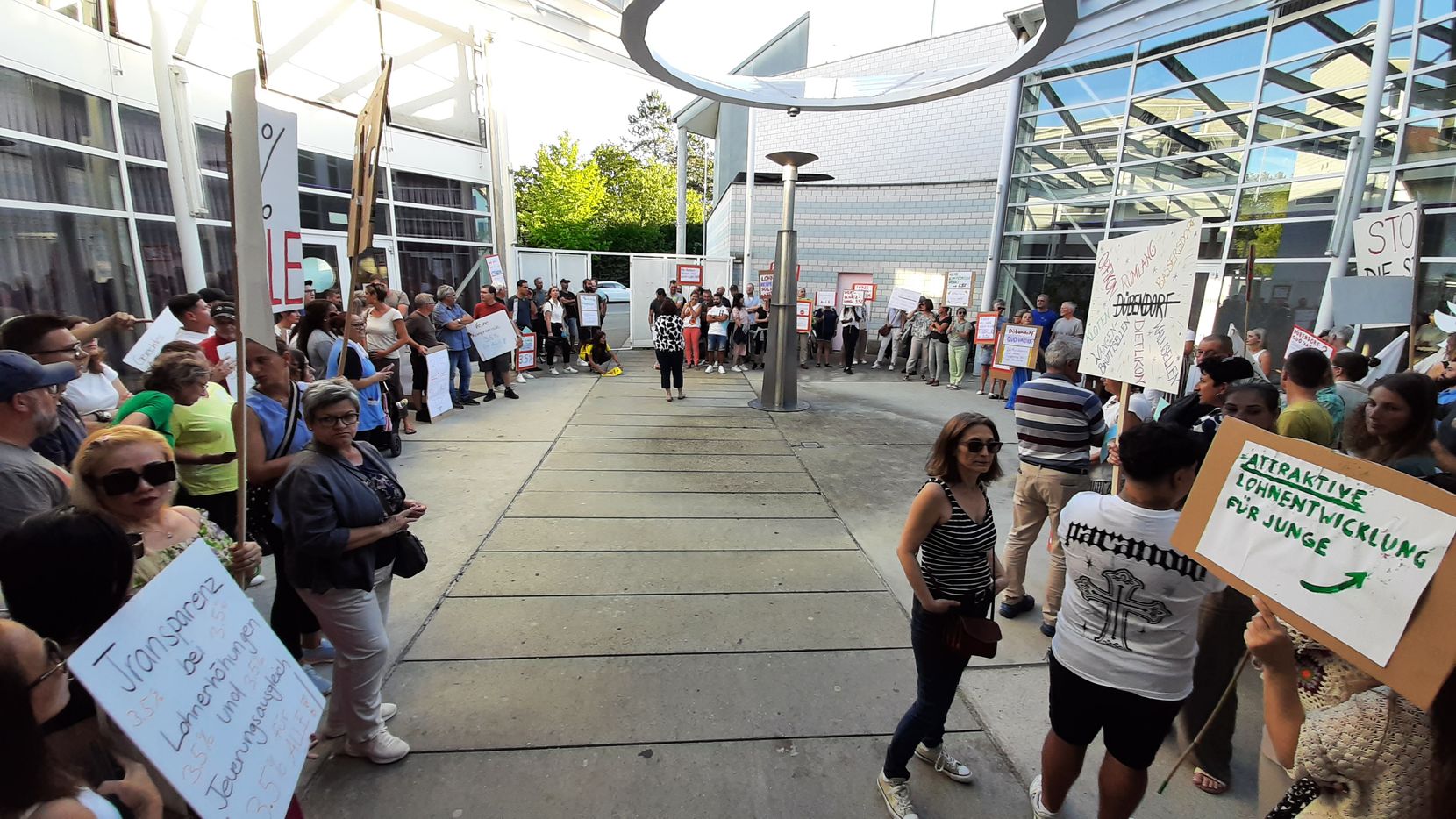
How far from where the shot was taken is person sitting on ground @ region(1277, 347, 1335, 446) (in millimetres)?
3275

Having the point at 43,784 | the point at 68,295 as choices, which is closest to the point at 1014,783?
the point at 43,784

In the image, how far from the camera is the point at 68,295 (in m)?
6.54

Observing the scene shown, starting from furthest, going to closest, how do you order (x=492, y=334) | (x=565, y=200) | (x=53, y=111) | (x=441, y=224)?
1. (x=565, y=200)
2. (x=441, y=224)
3. (x=492, y=334)
4. (x=53, y=111)

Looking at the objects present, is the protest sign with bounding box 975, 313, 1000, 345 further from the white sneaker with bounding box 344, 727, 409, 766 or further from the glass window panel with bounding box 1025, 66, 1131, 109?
the white sneaker with bounding box 344, 727, 409, 766

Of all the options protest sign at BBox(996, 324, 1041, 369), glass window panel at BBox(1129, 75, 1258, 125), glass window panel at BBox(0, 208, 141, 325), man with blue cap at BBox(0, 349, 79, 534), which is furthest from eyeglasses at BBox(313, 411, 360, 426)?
glass window panel at BBox(1129, 75, 1258, 125)

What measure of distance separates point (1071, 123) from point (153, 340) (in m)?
14.8

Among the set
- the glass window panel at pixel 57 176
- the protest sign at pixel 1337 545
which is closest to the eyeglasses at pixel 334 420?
the protest sign at pixel 1337 545

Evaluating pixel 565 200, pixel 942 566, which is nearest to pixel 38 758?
pixel 942 566

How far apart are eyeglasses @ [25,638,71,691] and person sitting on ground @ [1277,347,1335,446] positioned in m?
4.70

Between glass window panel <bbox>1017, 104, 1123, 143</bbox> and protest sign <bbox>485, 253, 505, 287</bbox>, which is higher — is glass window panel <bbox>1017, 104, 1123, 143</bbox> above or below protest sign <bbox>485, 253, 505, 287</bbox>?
above

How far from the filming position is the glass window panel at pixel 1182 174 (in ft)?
33.6

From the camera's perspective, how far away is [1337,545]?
4.86 feet

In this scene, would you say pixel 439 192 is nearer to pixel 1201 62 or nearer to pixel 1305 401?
pixel 1305 401

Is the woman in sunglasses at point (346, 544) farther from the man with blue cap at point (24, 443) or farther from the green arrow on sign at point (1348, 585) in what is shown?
the green arrow on sign at point (1348, 585)
